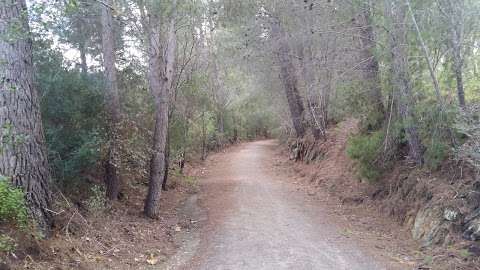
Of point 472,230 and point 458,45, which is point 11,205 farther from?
point 458,45

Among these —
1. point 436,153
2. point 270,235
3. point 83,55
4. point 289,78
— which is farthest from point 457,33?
point 289,78

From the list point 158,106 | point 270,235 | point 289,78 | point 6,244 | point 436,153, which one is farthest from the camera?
point 289,78

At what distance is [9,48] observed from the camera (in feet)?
23.1

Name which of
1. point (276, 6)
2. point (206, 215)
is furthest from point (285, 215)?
point (276, 6)

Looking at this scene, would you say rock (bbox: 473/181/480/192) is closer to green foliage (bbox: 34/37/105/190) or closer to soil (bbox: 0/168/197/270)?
soil (bbox: 0/168/197/270)

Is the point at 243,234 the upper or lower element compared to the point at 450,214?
lower

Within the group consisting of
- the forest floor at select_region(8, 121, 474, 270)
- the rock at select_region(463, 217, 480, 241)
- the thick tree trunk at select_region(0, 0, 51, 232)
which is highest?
the thick tree trunk at select_region(0, 0, 51, 232)

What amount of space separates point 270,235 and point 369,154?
4.15 meters

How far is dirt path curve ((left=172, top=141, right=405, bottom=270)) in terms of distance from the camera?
7.73 metres

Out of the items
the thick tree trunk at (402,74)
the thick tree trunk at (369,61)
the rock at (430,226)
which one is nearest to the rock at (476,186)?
the rock at (430,226)

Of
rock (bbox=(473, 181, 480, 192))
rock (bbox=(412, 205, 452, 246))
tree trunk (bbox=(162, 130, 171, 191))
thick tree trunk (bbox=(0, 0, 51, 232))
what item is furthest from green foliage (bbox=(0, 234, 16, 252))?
tree trunk (bbox=(162, 130, 171, 191))

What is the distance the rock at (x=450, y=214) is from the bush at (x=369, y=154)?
3.38 meters

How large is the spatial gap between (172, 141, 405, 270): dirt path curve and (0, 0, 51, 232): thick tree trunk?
2.79 metres

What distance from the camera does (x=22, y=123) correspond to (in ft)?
23.5
